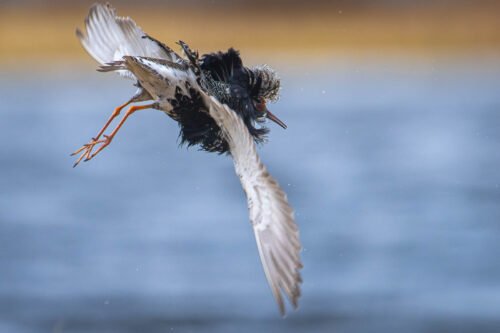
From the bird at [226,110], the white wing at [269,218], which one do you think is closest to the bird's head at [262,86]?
the bird at [226,110]

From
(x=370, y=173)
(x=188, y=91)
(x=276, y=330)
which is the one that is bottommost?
(x=188, y=91)

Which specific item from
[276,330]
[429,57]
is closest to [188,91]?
[276,330]

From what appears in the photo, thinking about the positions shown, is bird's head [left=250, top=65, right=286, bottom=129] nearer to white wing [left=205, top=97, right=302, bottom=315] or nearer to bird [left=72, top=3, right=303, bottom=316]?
bird [left=72, top=3, right=303, bottom=316]

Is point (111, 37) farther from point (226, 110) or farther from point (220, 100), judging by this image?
point (226, 110)

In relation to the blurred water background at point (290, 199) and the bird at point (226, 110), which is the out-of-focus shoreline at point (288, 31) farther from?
the bird at point (226, 110)

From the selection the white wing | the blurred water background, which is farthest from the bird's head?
the blurred water background

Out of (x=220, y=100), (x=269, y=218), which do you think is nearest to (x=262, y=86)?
(x=220, y=100)

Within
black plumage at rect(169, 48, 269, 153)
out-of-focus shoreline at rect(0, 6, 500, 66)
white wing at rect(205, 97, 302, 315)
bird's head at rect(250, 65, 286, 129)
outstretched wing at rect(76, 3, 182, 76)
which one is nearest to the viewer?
white wing at rect(205, 97, 302, 315)

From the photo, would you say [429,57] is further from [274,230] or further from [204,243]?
[274,230]
